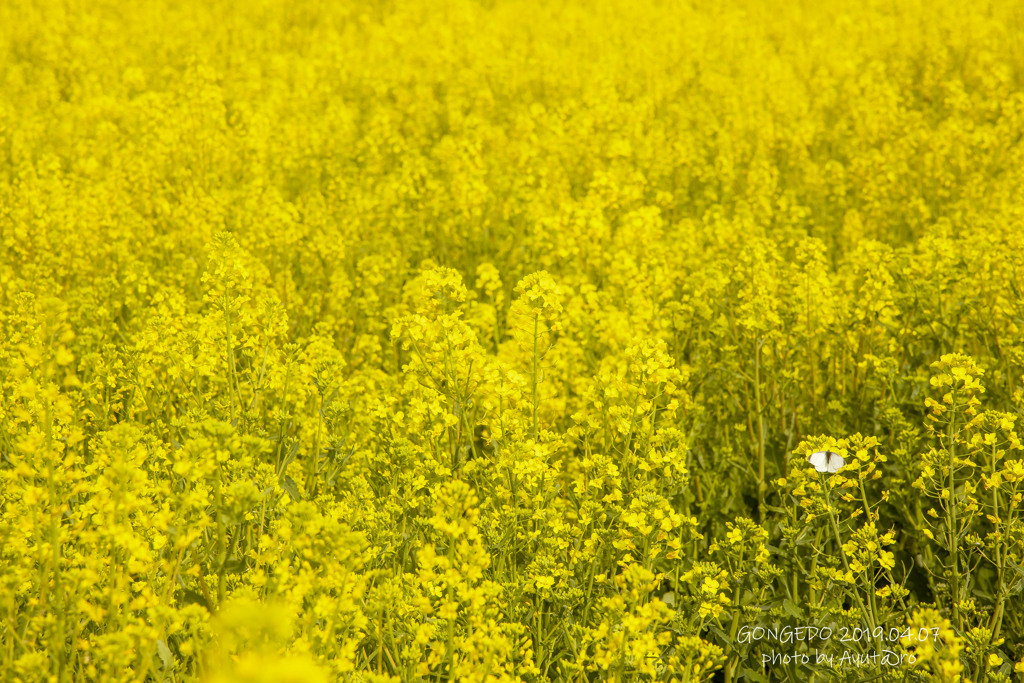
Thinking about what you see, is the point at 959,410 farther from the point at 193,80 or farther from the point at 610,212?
the point at 193,80

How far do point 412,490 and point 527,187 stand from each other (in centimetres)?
345

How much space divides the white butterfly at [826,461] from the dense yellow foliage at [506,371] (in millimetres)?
49


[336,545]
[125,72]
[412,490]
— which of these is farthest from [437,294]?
[125,72]

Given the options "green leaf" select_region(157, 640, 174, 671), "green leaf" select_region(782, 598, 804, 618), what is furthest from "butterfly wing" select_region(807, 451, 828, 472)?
"green leaf" select_region(157, 640, 174, 671)

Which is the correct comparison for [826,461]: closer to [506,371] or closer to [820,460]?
[820,460]

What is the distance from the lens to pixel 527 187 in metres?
5.81

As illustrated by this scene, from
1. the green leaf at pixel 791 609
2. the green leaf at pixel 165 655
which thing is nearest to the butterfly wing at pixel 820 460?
the green leaf at pixel 791 609

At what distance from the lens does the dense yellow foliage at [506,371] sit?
2219mm

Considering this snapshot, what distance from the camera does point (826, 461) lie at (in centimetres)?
254

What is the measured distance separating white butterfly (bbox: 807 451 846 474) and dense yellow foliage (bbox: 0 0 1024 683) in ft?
0.16

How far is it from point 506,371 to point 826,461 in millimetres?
1140

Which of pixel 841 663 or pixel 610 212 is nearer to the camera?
pixel 841 663

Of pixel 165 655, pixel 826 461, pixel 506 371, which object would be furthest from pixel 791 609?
pixel 165 655

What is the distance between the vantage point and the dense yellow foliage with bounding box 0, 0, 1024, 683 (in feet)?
7.28
